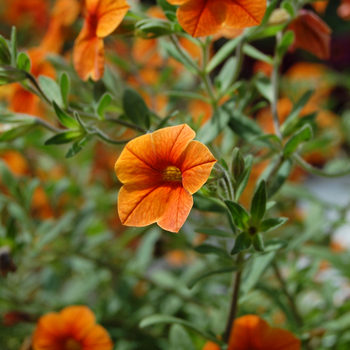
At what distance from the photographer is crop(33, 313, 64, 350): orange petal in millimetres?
880

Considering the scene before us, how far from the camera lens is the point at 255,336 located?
736 millimetres

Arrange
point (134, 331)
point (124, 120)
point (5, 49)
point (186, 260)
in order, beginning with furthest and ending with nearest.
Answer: point (186, 260)
point (134, 331)
point (124, 120)
point (5, 49)

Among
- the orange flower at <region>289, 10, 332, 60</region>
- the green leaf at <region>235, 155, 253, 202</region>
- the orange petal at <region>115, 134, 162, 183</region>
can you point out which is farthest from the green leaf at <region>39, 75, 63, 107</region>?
the orange flower at <region>289, 10, 332, 60</region>

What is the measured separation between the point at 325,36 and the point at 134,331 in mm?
885

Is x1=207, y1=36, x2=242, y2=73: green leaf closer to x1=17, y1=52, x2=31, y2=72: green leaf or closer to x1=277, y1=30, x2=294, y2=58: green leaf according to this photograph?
x1=277, y1=30, x2=294, y2=58: green leaf

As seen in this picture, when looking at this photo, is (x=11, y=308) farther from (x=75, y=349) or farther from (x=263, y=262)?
(x=263, y=262)

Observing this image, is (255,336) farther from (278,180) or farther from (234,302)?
(278,180)

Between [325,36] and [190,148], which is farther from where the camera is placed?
[325,36]

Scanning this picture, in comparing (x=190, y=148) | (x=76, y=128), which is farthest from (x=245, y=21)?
(x=76, y=128)

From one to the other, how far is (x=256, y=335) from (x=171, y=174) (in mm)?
368

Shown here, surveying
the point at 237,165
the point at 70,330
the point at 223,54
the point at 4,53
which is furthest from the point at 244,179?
the point at 70,330

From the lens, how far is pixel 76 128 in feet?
2.27

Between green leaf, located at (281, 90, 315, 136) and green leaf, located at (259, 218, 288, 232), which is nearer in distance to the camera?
green leaf, located at (259, 218, 288, 232)

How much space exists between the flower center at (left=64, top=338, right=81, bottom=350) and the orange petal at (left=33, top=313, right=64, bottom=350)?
40 mm
